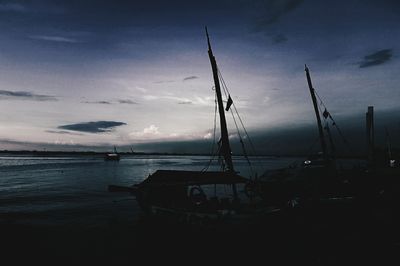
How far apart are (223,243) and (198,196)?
504 cm

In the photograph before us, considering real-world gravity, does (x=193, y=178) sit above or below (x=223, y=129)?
below

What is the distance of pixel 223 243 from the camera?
1531 centimetres

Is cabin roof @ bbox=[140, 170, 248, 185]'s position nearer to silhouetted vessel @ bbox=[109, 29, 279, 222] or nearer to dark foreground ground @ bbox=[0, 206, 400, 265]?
silhouetted vessel @ bbox=[109, 29, 279, 222]

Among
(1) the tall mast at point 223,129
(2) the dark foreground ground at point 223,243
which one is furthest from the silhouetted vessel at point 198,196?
(2) the dark foreground ground at point 223,243

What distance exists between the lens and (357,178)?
86.9ft

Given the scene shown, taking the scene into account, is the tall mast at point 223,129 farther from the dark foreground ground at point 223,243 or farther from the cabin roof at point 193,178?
the dark foreground ground at point 223,243

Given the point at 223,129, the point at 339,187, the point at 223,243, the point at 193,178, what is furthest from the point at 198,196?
the point at 339,187

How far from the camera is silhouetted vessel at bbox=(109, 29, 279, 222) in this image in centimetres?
1535

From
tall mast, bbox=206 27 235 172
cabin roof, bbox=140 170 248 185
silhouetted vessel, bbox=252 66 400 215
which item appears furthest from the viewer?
silhouetted vessel, bbox=252 66 400 215

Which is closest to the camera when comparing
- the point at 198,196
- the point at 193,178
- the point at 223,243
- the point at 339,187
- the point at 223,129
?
the point at 223,243

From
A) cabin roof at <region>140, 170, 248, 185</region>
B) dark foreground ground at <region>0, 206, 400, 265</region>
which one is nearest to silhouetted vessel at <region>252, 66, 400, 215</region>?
dark foreground ground at <region>0, 206, 400, 265</region>

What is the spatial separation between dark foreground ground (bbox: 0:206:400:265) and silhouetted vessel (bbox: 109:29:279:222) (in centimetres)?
77

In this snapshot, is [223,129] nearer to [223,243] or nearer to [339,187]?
[223,243]

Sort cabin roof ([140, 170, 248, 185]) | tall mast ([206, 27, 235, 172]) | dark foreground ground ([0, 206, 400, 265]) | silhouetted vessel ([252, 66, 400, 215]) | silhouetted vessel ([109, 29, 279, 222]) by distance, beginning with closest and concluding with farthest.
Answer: dark foreground ground ([0, 206, 400, 265])
silhouetted vessel ([109, 29, 279, 222])
cabin roof ([140, 170, 248, 185])
tall mast ([206, 27, 235, 172])
silhouetted vessel ([252, 66, 400, 215])
